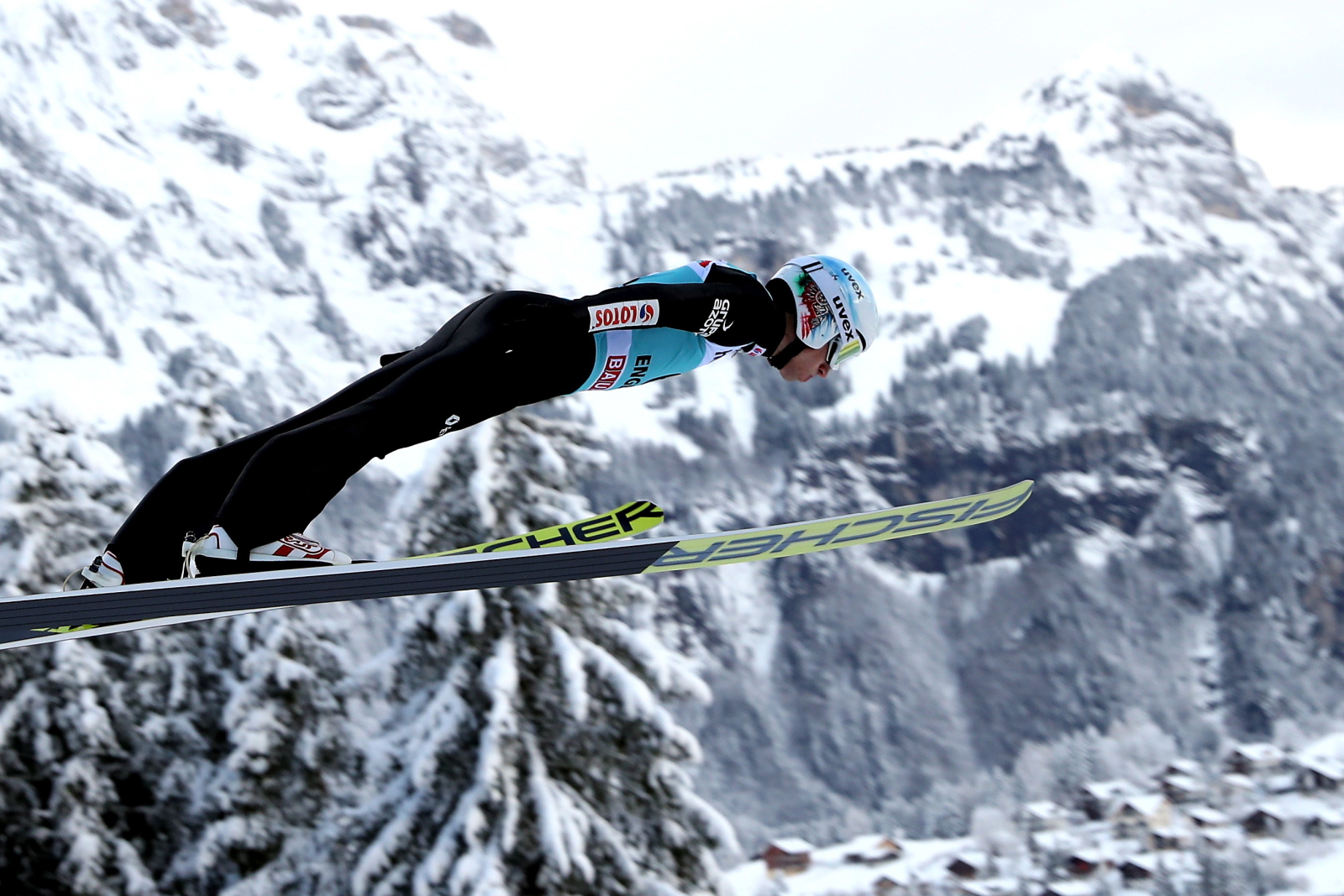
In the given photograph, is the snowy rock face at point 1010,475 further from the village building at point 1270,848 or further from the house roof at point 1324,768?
the village building at point 1270,848

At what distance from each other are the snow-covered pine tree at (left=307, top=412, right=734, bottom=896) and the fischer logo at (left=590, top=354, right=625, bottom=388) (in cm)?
486

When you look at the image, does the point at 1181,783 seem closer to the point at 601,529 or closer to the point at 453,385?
the point at 601,529

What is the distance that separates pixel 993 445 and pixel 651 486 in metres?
45.3

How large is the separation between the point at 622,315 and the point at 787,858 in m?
87.2

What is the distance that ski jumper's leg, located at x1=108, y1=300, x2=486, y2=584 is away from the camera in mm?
4418

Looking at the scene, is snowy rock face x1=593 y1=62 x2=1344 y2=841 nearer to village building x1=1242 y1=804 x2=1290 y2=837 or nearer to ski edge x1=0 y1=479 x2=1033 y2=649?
village building x1=1242 y1=804 x2=1290 y2=837

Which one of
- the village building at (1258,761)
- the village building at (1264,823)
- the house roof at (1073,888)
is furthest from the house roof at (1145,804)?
the house roof at (1073,888)

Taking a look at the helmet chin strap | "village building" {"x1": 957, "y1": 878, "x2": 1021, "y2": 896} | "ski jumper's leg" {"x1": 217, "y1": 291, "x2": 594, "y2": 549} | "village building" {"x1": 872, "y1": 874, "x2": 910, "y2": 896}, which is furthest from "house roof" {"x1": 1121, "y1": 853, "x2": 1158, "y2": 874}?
"ski jumper's leg" {"x1": 217, "y1": 291, "x2": 594, "y2": 549}

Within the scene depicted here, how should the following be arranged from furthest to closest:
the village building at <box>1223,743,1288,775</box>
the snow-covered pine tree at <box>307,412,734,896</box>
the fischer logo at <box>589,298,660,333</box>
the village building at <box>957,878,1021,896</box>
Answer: the village building at <box>1223,743,1288,775</box>, the village building at <box>957,878,1021,896</box>, the snow-covered pine tree at <box>307,412,734,896</box>, the fischer logo at <box>589,298,660,333</box>

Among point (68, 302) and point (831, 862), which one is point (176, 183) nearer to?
point (68, 302)

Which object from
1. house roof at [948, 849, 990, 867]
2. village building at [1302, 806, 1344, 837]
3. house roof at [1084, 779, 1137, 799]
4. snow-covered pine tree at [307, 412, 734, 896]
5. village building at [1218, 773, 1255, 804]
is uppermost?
snow-covered pine tree at [307, 412, 734, 896]

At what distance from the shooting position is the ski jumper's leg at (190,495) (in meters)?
4.42

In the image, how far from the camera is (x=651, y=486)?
152000 mm

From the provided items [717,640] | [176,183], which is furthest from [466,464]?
[176,183]
